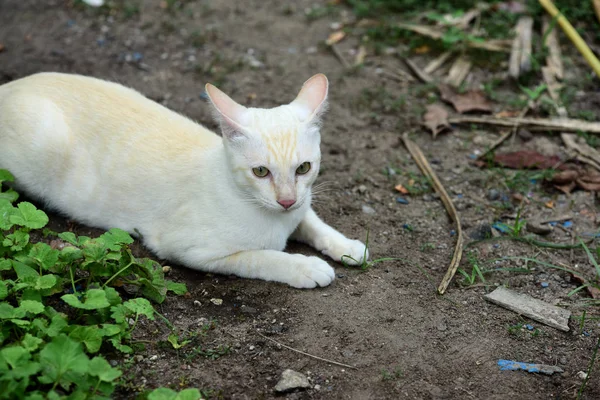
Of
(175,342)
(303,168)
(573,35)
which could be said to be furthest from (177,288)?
(573,35)

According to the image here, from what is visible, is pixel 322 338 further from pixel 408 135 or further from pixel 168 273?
pixel 408 135

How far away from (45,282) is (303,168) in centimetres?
138

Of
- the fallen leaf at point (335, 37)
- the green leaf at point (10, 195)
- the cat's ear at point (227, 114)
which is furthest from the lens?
the fallen leaf at point (335, 37)

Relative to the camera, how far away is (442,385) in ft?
10.3

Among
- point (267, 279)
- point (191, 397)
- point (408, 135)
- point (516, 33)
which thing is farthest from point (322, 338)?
point (516, 33)

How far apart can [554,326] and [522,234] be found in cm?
91

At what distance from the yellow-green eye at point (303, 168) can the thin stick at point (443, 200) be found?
1000mm

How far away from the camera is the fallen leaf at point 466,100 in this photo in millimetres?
5430

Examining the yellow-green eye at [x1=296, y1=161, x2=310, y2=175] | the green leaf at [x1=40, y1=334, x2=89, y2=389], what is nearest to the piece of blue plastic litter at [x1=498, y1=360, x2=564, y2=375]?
the yellow-green eye at [x1=296, y1=161, x2=310, y2=175]

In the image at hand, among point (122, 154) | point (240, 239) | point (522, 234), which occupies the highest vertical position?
point (122, 154)

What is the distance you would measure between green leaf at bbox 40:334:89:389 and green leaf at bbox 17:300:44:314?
0.29 m

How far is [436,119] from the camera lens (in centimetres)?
530

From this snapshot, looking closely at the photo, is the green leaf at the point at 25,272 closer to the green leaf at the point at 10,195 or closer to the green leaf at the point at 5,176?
the green leaf at the point at 10,195

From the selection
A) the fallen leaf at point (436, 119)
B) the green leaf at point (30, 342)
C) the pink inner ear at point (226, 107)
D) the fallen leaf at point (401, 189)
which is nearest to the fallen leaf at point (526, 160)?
the fallen leaf at point (436, 119)
